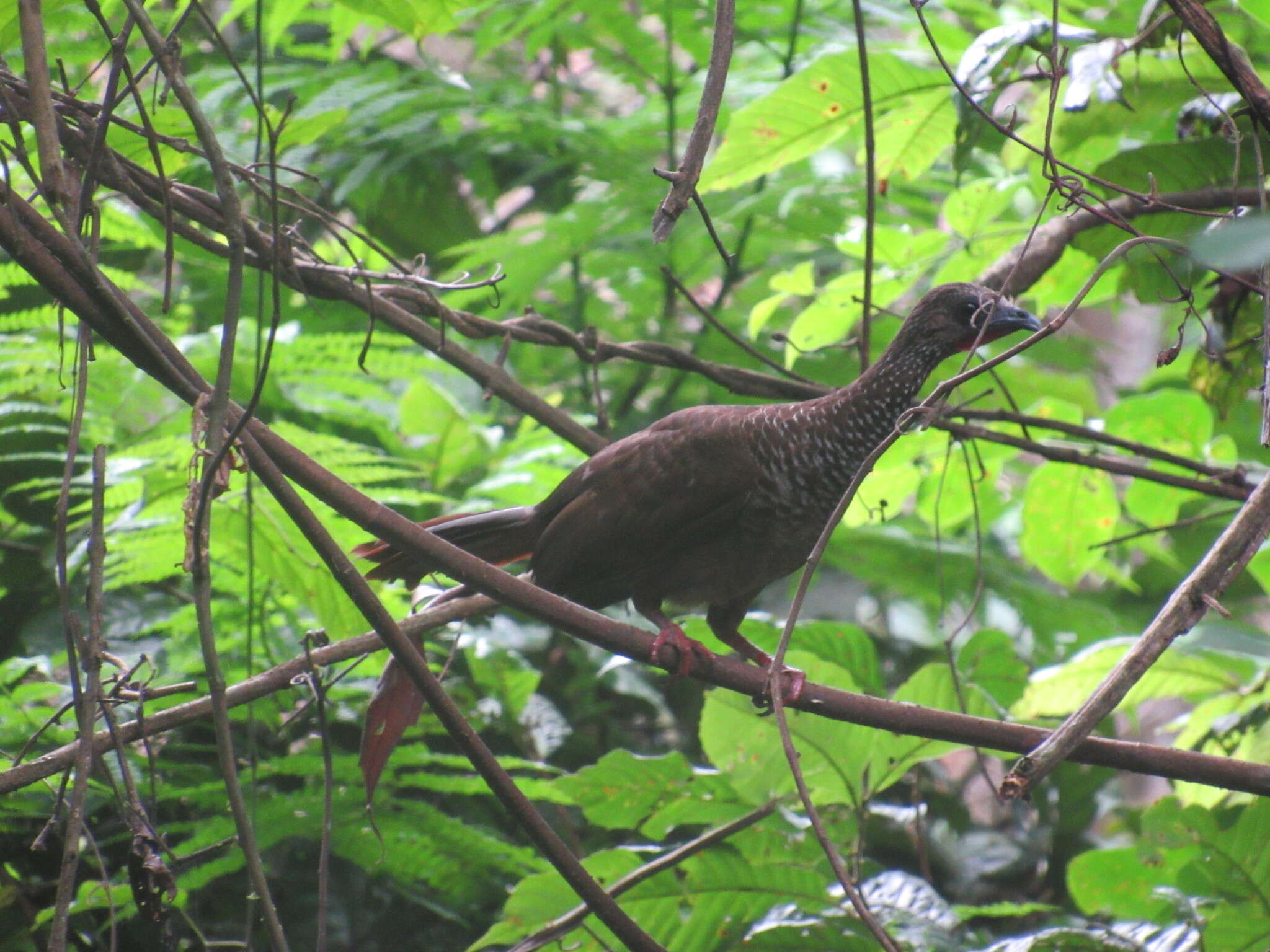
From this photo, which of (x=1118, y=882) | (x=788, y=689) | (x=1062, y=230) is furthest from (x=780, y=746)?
(x=1062, y=230)

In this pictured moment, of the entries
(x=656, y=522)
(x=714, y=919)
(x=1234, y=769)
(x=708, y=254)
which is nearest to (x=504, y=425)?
(x=708, y=254)

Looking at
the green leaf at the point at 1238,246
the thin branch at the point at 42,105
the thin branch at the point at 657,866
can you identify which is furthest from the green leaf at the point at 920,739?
the green leaf at the point at 1238,246

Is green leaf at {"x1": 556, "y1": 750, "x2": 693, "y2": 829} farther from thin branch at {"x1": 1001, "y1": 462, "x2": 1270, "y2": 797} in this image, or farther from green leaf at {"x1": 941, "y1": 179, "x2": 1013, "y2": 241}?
green leaf at {"x1": 941, "y1": 179, "x2": 1013, "y2": 241}

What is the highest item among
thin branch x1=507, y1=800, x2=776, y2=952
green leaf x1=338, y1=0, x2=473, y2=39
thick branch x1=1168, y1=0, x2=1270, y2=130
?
green leaf x1=338, y1=0, x2=473, y2=39

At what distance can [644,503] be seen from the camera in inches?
103

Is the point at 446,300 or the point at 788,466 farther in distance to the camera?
the point at 446,300

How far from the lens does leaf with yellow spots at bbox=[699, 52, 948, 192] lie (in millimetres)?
2650

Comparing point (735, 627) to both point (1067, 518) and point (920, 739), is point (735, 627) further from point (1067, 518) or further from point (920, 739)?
point (1067, 518)

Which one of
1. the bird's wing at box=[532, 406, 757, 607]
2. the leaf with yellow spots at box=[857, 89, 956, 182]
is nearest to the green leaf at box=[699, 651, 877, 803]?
the bird's wing at box=[532, 406, 757, 607]

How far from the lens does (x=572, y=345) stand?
266 centimetres

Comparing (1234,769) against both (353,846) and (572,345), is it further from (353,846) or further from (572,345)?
(353,846)

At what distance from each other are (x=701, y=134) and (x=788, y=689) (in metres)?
1.34

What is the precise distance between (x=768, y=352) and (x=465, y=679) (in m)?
1.64

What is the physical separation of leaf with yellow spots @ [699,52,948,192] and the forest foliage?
0.03 feet
